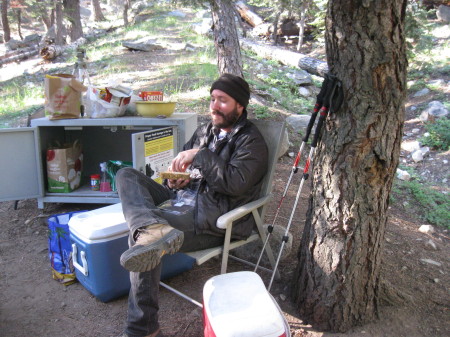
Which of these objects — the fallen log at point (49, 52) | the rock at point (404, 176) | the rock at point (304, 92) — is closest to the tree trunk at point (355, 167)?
the rock at point (404, 176)

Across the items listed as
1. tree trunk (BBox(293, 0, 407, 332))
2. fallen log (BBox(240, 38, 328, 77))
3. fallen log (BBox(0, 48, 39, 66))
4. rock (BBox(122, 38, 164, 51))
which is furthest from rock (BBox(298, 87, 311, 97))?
fallen log (BBox(0, 48, 39, 66))

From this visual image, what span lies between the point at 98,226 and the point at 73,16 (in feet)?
57.0

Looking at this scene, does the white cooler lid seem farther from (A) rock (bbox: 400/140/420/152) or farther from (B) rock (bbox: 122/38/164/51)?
(B) rock (bbox: 122/38/164/51)

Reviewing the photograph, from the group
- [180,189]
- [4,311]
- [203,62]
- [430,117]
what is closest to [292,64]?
[203,62]

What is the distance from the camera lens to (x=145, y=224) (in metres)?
2.47

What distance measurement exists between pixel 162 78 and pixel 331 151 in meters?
7.51

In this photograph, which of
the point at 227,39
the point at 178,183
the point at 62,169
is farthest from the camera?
the point at 227,39

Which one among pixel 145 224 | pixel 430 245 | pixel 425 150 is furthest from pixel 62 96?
pixel 425 150

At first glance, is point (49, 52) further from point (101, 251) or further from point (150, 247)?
point (150, 247)

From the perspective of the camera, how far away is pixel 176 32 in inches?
690

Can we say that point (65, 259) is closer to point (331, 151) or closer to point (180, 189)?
point (180, 189)

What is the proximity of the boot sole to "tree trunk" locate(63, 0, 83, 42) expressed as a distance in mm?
16615

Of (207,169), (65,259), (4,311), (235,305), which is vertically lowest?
(4,311)

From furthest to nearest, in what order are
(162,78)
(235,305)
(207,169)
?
(162,78) < (207,169) < (235,305)
